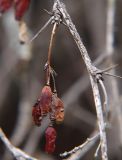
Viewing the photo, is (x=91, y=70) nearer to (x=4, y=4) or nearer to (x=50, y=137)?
(x=50, y=137)

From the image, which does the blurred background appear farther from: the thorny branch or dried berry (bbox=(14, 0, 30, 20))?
the thorny branch

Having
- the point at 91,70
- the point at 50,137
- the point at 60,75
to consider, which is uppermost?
the point at 60,75

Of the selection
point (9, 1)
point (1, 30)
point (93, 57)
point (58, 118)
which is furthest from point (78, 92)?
point (58, 118)

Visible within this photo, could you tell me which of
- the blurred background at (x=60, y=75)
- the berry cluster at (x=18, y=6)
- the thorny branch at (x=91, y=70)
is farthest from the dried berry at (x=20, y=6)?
the blurred background at (x=60, y=75)

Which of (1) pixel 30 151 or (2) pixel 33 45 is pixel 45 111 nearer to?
(1) pixel 30 151

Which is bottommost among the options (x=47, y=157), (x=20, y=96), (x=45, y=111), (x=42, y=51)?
(x=47, y=157)

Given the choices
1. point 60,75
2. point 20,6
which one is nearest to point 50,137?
point 20,6

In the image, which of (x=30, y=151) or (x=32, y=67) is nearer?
(x=30, y=151)

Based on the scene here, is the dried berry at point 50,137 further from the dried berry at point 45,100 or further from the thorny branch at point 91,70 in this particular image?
the thorny branch at point 91,70
